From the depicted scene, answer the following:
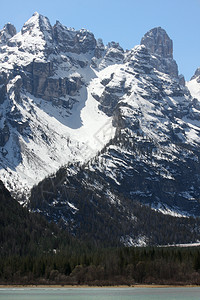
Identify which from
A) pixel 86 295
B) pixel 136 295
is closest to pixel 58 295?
pixel 86 295

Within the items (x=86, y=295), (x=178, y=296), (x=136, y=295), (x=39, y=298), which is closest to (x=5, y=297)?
(x=39, y=298)

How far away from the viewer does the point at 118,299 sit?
171 m

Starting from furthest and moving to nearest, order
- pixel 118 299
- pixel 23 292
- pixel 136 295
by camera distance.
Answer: pixel 23 292 < pixel 136 295 < pixel 118 299

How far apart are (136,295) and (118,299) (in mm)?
14994

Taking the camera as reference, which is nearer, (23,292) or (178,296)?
(178,296)

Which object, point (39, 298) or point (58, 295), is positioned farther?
point (58, 295)

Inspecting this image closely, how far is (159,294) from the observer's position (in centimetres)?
18762

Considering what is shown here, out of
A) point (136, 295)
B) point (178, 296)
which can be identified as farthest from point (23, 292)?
point (178, 296)

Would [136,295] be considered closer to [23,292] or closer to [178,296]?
[178,296]

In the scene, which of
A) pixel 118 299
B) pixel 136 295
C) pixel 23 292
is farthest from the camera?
pixel 23 292

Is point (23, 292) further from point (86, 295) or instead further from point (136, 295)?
point (136, 295)

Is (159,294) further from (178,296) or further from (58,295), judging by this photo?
(58,295)

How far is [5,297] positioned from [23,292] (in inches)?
780

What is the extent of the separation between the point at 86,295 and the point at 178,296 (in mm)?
28772
